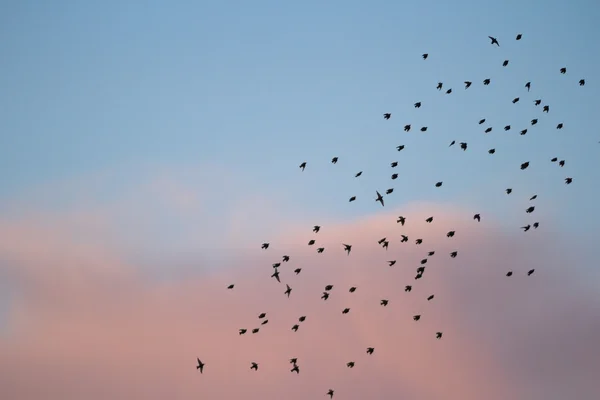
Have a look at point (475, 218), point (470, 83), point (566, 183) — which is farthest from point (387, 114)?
point (566, 183)

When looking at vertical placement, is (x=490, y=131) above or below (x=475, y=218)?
above

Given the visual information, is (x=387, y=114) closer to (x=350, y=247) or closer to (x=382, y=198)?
(x=382, y=198)

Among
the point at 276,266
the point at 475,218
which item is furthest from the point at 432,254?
the point at 276,266

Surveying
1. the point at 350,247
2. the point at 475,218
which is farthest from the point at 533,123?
the point at 350,247

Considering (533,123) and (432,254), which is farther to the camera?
(432,254)

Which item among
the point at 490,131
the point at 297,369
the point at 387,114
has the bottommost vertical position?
the point at 297,369

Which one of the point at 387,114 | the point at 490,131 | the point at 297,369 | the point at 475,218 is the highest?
the point at 387,114

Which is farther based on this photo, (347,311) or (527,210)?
(347,311)

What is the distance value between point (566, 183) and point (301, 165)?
109 feet

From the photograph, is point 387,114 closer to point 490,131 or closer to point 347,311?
point 490,131

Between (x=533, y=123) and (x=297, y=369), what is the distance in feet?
143

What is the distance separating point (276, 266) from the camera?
9969 cm

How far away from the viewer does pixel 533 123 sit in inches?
3792

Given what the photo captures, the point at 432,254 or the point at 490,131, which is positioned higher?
the point at 490,131
